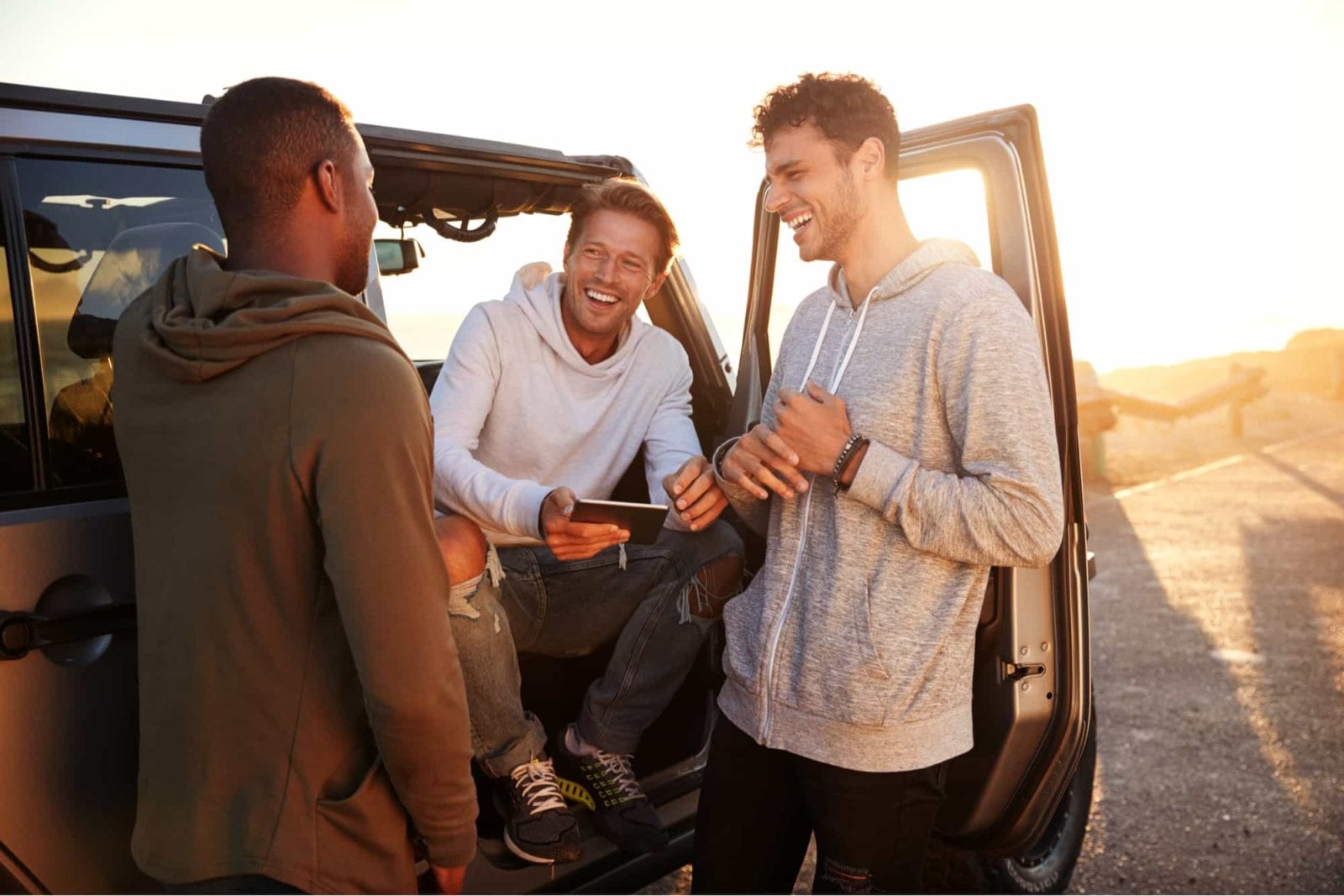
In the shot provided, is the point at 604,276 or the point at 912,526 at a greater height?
the point at 604,276

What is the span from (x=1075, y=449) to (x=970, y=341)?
64cm

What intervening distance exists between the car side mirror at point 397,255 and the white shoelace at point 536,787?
1408 millimetres

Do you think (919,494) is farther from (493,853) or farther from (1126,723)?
(1126,723)

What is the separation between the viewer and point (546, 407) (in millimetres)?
2902

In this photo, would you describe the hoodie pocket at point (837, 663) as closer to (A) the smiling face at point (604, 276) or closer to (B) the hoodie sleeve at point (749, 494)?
(B) the hoodie sleeve at point (749, 494)

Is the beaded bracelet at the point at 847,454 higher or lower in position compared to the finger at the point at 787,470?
higher

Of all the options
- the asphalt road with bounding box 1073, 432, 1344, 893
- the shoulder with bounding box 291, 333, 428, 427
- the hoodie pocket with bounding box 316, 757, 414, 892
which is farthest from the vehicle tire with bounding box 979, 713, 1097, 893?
the shoulder with bounding box 291, 333, 428, 427

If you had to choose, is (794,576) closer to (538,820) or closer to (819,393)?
(819,393)

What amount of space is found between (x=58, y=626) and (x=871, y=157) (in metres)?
1.63


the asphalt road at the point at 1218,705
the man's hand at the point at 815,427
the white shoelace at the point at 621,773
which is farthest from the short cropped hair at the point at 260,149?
the asphalt road at the point at 1218,705

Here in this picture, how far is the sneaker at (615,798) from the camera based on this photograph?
106 inches

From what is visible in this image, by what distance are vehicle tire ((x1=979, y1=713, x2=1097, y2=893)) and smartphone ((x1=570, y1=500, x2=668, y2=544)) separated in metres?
1.56

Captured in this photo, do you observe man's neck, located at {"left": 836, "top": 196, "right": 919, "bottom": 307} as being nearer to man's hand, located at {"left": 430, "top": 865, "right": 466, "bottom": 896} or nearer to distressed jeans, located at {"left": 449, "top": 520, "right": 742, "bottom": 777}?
distressed jeans, located at {"left": 449, "top": 520, "right": 742, "bottom": 777}

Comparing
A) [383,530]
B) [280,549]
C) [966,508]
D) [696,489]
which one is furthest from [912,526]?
[280,549]
